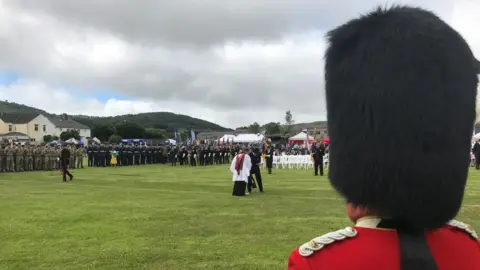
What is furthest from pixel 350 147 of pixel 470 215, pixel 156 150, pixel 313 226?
pixel 156 150

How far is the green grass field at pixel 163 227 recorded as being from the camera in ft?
24.5

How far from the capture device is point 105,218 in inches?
439

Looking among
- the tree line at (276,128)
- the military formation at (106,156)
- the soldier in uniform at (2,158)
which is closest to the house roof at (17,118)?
the tree line at (276,128)

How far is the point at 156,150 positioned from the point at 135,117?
11347 cm

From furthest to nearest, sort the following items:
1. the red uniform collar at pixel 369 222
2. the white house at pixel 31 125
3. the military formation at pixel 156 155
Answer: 1. the white house at pixel 31 125
2. the military formation at pixel 156 155
3. the red uniform collar at pixel 369 222

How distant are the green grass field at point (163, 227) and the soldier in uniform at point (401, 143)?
2.74 m

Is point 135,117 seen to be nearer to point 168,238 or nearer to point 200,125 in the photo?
point 200,125

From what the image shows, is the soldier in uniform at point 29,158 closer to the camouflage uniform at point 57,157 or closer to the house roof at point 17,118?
the camouflage uniform at point 57,157

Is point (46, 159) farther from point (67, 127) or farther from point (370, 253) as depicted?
point (67, 127)

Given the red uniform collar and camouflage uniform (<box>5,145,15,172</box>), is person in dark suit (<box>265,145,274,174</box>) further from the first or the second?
the red uniform collar

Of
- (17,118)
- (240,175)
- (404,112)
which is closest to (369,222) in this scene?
(404,112)

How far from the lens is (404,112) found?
1817 millimetres

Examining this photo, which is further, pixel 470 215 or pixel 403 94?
pixel 470 215

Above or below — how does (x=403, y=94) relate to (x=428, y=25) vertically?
below
